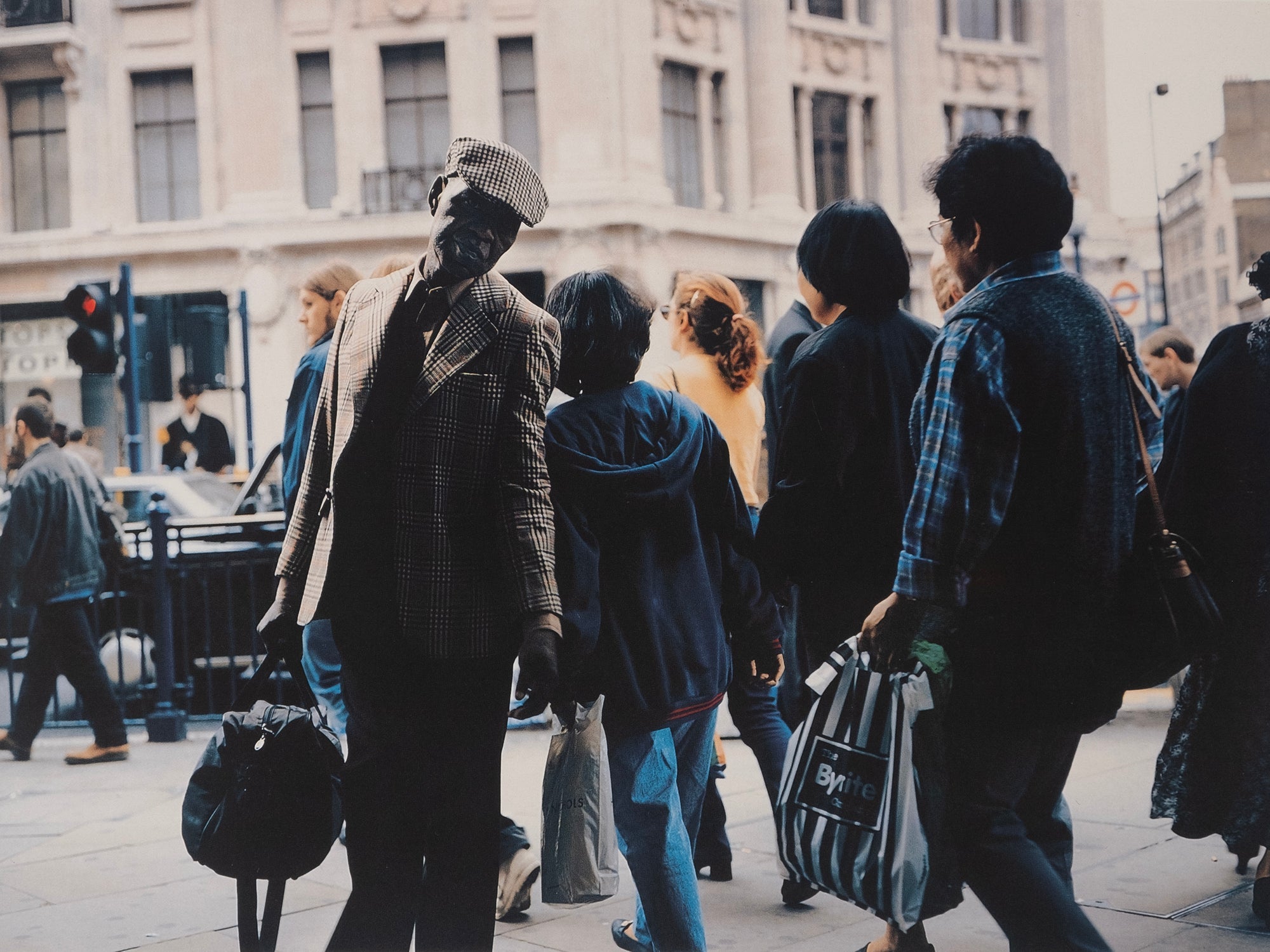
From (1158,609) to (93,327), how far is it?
9133 millimetres

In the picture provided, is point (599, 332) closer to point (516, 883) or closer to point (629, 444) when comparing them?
point (629, 444)

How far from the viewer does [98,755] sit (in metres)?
6.84

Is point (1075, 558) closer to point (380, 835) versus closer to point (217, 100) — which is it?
point (380, 835)

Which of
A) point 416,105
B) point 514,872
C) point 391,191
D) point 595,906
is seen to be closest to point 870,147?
point 416,105

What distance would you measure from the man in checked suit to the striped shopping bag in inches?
22.4

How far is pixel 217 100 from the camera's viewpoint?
22578 mm

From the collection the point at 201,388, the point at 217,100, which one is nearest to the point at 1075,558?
the point at 201,388

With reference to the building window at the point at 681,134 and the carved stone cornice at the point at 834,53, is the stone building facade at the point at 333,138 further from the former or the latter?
the carved stone cornice at the point at 834,53

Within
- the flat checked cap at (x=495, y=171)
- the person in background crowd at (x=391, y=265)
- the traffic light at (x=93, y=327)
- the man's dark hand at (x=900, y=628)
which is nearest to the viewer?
the man's dark hand at (x=900, y=628)

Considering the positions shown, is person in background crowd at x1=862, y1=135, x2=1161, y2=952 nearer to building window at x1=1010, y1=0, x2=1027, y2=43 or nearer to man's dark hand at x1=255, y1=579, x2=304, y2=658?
man's dark hand at x1=255, y1=579, x2=304, y2=658

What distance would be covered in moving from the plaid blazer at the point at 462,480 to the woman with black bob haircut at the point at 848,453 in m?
0.79

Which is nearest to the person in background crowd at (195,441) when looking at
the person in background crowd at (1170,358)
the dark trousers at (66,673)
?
the dark trousers at (66,673)

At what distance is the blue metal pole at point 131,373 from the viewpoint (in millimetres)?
10391

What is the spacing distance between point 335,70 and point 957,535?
872 inches
